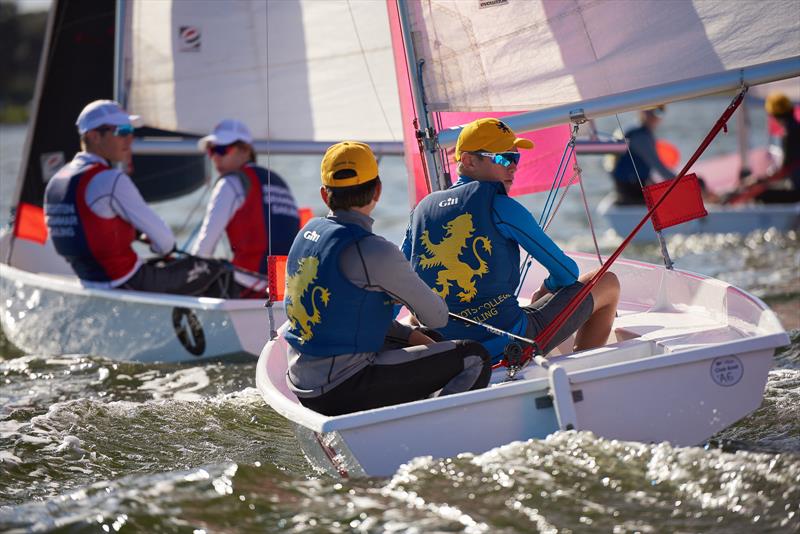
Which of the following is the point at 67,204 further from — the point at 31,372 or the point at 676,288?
the point at 676,288

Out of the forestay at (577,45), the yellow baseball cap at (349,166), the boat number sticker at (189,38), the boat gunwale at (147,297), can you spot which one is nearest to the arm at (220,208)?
the boat gunwale at (147,297)

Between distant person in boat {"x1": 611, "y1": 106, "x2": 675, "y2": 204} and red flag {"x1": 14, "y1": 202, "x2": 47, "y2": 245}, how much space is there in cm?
462

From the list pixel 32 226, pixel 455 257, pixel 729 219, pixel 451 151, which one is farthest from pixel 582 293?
pixel 729 219

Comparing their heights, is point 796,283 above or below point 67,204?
below

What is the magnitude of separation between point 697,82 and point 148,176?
467 centimetres

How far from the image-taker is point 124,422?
4.57 meters

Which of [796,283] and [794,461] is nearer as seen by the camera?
[794,461]

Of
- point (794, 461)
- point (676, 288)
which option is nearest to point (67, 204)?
point (676, 288)

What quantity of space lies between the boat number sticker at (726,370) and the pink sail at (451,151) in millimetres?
1681

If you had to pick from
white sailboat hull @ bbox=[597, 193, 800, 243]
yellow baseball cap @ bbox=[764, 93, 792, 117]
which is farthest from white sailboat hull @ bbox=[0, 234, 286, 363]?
yellow baseball cap @ bbox=[764, 93, 792, 117]

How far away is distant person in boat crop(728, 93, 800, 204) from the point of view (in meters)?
9.70

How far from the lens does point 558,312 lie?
13.4 ft

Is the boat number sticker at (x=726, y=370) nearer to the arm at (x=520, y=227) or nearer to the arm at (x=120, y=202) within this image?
the arm at (x=520, y=227)

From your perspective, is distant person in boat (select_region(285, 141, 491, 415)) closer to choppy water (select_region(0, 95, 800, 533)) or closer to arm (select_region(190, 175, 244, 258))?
choppy water (select_region(0, 95, 800, 533))
